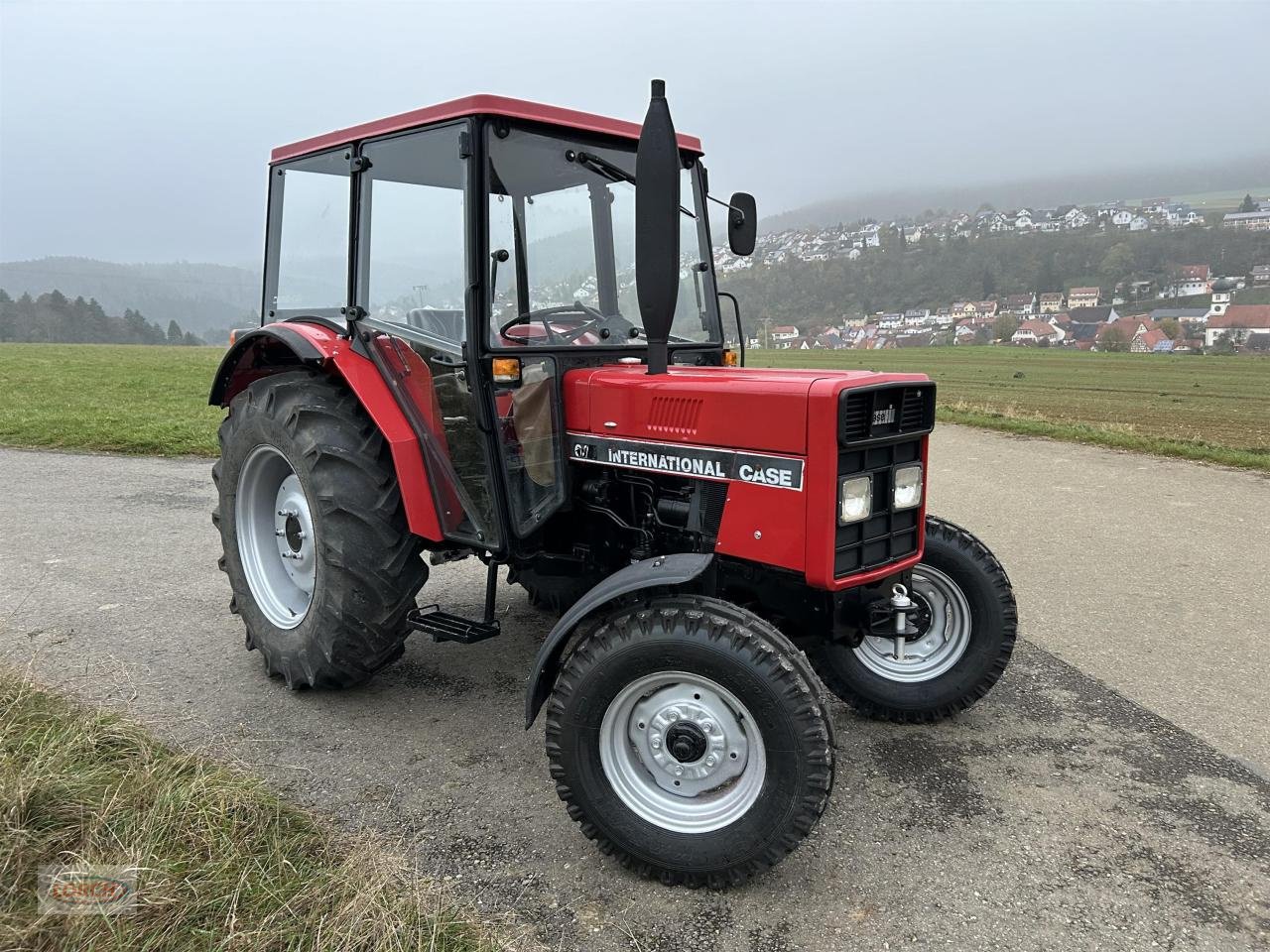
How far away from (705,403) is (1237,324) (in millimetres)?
83151

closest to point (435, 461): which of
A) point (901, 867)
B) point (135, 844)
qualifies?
point (135, 844)

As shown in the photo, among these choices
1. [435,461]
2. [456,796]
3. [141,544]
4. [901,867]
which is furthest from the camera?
[141,544]

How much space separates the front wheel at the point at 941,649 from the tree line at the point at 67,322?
97.1 m

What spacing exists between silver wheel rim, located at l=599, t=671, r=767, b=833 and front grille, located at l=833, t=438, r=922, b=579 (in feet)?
1.93

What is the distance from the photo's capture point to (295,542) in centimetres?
404

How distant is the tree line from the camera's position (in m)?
88.6

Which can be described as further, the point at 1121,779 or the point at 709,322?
the point at 709,322

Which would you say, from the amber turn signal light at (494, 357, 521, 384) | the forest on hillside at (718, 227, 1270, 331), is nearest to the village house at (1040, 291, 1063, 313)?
the forest on hillside at (718, 227, 1270, 331)

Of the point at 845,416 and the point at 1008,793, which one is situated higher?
the point at 845,416

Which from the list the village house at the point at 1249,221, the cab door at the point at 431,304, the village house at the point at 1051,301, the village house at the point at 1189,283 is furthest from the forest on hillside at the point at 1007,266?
the cab door at the point at 431,304

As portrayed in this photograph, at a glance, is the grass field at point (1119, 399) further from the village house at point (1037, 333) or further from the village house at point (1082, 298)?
the village house at point (1082, 298)

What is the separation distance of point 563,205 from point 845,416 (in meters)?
1.65

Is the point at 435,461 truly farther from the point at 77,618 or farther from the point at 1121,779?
the point at 1121,779

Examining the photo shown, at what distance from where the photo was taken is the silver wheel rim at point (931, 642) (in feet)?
11.8
